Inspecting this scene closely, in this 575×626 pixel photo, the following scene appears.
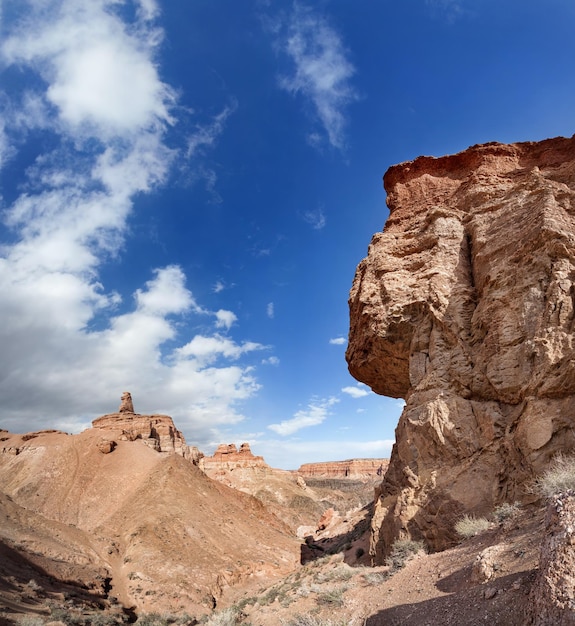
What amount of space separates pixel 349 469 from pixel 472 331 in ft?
362

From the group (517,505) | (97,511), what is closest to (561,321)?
(517,505)

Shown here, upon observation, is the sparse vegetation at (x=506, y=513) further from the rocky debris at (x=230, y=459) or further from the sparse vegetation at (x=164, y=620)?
the rocky debris at (x=230, y=459)

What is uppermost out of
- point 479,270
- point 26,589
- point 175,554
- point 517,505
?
point 479,270

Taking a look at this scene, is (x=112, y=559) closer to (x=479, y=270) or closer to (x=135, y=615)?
(x=135, y=615)

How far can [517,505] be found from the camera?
31.4 ft

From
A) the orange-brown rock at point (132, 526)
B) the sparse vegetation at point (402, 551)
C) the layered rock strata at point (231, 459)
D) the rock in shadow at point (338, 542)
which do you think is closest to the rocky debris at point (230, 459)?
the layered rock strata at point (231, 459)

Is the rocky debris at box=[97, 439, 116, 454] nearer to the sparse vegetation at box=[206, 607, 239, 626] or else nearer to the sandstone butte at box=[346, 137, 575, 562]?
the sparse vegetation at box=[206, 607, 239, 626]

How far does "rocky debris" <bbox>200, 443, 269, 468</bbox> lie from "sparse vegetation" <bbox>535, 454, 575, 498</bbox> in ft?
204

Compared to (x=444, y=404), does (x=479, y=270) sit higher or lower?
higher

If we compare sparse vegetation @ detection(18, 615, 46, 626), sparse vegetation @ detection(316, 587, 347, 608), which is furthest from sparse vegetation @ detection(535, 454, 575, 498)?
sparse vegetation @ detection(18, 615, 46, 626)

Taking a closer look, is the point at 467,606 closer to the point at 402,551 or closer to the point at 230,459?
the point at 402,551

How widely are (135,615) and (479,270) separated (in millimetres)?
20104

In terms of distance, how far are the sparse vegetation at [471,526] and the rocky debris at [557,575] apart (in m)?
6.31

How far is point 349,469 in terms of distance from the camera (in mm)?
114438
